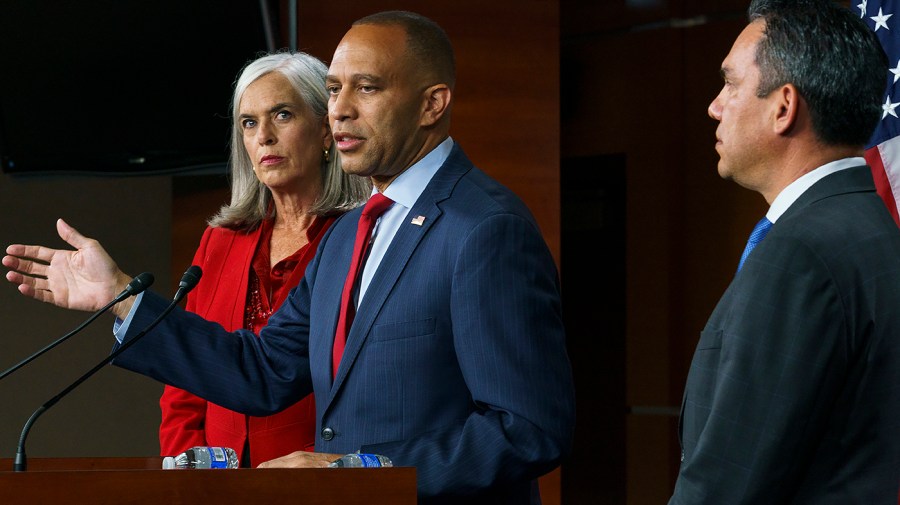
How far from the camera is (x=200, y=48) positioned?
4270mm

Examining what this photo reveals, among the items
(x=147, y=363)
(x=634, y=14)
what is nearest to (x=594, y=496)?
(x=634, y=14)

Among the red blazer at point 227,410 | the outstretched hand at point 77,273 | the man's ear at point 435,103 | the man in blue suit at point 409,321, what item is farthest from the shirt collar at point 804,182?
the red blazer at point 227,410

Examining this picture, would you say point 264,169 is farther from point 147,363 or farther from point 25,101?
point 25,101

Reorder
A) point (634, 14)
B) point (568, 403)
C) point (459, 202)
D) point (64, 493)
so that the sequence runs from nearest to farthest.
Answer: point (64, 493)
point (568, 403)
point (459, 202)
point (634, 14)

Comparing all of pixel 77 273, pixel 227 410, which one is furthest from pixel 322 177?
pixel 77 273

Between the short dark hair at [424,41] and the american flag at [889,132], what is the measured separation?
4.08ft

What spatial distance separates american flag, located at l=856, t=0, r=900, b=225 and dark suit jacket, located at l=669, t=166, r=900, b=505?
5.13ft

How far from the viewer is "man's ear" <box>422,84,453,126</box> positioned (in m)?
2.28

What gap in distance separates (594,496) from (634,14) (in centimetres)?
243

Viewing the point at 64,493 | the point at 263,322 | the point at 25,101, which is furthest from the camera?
the point at 25,101

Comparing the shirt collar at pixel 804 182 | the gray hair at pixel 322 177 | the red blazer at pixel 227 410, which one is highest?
the gray hair at pixel 322 177

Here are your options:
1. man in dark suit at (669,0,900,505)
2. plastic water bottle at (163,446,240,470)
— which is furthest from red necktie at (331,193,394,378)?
man in dark suit at (669,0,900,505)

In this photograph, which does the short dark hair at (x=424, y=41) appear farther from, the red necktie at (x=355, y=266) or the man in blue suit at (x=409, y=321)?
the red necktie at (x=355, y=266)

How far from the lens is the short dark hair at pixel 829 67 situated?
1.67 meters
